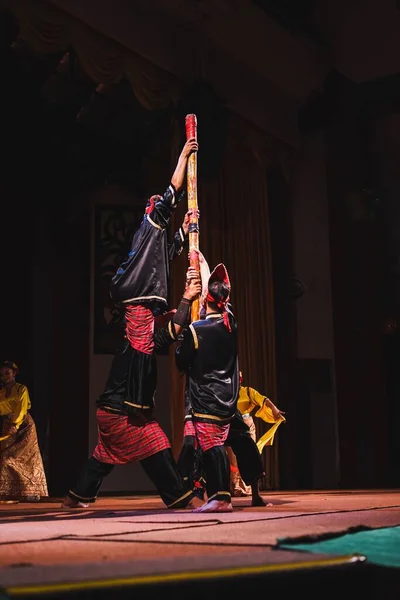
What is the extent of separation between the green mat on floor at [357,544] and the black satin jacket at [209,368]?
5.35 ft

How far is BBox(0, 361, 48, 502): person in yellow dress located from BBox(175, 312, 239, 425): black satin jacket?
12.5 ft

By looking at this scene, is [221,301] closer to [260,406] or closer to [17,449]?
[260,406]

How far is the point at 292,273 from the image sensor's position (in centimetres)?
1021

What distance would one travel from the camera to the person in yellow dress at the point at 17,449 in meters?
7.62

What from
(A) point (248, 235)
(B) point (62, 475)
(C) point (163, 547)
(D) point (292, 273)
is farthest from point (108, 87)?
(C) point (163, 547)

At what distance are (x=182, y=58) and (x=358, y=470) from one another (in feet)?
16.0

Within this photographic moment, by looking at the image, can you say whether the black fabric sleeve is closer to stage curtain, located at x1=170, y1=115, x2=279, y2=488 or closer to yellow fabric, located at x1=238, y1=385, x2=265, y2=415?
yellow fabric, located at x1=238, y1=385, x2=265, y2=415

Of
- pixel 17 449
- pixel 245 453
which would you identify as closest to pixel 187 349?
pixel 245 453

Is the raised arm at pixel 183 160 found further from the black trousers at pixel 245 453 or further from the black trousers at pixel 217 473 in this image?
the black trousers at pixel 217 473

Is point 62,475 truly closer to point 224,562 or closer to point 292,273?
point 292,273

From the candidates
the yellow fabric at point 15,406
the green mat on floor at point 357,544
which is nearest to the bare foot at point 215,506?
the green mat on floor at point 357,544

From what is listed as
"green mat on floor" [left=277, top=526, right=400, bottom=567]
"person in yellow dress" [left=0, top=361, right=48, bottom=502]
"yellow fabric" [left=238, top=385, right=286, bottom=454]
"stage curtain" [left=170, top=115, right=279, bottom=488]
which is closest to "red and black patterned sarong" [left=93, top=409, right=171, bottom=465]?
"green mat on floor" [left=277, top=526, right=400, bottom=567]

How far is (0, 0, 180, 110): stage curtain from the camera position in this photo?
22.1 feet

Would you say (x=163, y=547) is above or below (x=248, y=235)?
below
